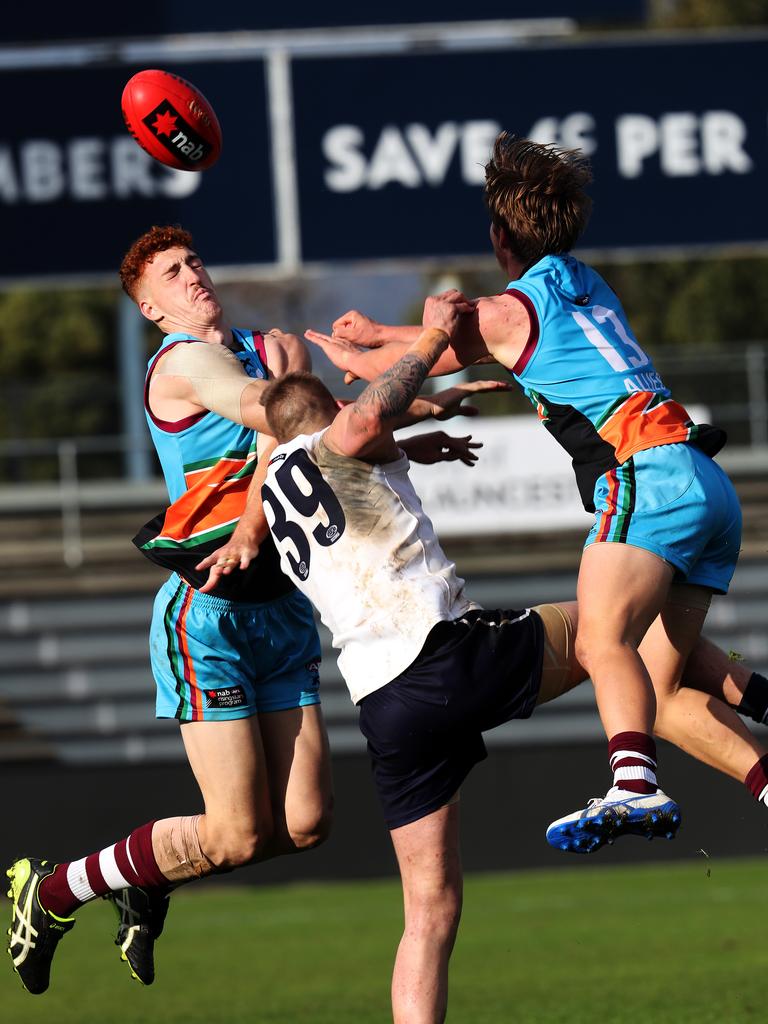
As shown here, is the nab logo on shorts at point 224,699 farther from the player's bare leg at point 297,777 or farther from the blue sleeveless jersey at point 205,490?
the blue sleeveless jersey at point 205,490

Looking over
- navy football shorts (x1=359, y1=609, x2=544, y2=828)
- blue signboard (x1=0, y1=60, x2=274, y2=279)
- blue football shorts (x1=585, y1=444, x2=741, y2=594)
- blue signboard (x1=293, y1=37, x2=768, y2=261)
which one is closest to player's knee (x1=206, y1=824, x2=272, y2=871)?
navy football shorts (x1=359, y1=609, x2=544, y2=828)

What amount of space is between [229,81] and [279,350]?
17.0ft

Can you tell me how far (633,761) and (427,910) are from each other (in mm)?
683

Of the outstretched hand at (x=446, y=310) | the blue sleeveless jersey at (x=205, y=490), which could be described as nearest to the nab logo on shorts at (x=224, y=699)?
the blue sleeveless jersey at (x=205, y=490)

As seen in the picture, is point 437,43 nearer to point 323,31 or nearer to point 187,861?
point 323,31

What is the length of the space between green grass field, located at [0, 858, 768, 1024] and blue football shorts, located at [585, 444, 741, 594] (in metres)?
2.19

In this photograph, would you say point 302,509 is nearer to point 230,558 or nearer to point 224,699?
point 230,558

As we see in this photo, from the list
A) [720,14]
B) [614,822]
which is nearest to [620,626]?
[614,822]

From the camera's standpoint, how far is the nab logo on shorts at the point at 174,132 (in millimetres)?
5801

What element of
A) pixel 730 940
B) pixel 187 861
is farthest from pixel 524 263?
pixel 730 940

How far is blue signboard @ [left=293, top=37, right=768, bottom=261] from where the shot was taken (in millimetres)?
10336

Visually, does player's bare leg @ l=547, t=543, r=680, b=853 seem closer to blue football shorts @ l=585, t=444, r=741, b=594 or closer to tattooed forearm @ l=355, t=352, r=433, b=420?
blue football shorts @ l=585, t=444, r=741, b=594

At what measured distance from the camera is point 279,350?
5.46 m

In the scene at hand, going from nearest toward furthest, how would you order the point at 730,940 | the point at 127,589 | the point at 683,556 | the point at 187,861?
1. the point at 683,556
2. the point at 187,861
3. the point at 730,940
4. the point at 127,589
